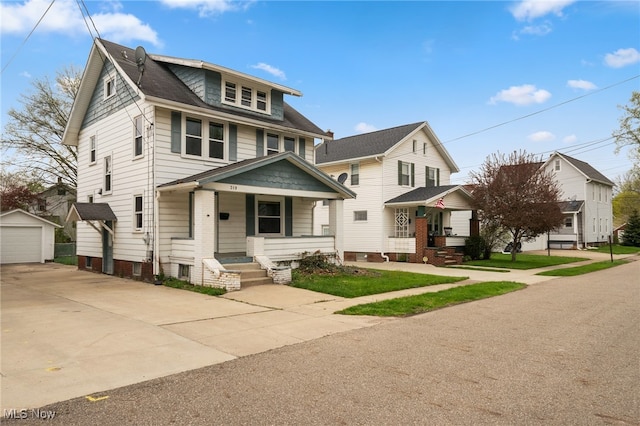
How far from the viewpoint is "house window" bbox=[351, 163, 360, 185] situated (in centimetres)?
2562

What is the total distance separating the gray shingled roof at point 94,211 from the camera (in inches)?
612

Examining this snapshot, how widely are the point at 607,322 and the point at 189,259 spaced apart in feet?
36.3

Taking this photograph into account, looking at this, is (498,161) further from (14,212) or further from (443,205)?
(14,212)

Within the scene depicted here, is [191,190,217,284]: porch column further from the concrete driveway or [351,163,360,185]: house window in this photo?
[351,163,360,185]: house window

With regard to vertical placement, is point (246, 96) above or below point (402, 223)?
above

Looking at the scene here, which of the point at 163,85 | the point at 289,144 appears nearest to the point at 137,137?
the point at 163,85

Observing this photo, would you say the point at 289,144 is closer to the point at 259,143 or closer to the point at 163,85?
the point at 259,143

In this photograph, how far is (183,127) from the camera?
594 inches

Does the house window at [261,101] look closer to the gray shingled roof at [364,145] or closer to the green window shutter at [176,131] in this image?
the green window shutter at [176,131]

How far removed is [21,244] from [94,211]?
1241 cm

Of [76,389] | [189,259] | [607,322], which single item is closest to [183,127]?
[189,259]

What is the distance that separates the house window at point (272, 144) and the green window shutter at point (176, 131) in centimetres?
393

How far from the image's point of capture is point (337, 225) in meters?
17.2

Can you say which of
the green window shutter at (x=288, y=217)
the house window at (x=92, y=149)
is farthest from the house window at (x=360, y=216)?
the house window at (x=92, y=149)
